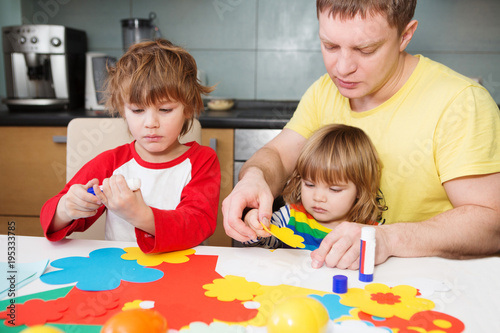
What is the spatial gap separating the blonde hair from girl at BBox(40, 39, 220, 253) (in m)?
0.42

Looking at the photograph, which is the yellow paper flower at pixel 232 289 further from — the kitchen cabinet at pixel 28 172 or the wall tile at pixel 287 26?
the wall tile at pixel 287 26

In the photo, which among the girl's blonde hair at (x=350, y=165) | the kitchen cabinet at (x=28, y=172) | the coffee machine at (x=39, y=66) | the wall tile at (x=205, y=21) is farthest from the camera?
the wall tile at (x=205, y=21)

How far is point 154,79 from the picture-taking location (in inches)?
44.9

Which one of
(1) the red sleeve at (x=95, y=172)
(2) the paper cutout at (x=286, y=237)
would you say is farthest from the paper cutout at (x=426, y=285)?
(1) the red sleeve at (x=95, y=172)

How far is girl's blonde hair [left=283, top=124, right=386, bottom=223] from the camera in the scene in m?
1.26

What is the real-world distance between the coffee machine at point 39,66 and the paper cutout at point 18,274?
1686mm

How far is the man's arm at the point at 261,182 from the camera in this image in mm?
979

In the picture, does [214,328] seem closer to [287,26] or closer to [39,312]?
[39,312]

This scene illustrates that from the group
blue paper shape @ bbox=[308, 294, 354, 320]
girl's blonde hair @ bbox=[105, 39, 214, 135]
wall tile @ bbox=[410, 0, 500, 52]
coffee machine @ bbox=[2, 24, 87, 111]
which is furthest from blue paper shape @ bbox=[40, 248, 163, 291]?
wall tile @ bbox=[410, 0, 500, 52]

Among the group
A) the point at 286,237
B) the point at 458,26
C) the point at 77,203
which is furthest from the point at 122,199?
the point at 458,26

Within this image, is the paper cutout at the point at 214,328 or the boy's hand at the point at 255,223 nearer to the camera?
the paper cutout at the point at 214,328

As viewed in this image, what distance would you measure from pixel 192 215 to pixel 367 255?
0.45m

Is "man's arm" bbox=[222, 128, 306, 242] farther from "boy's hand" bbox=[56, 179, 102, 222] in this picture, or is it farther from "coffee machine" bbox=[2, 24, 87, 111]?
"coffee machine" bbox=[2, 24, 87, 111]

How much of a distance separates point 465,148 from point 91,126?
3.60 feet
